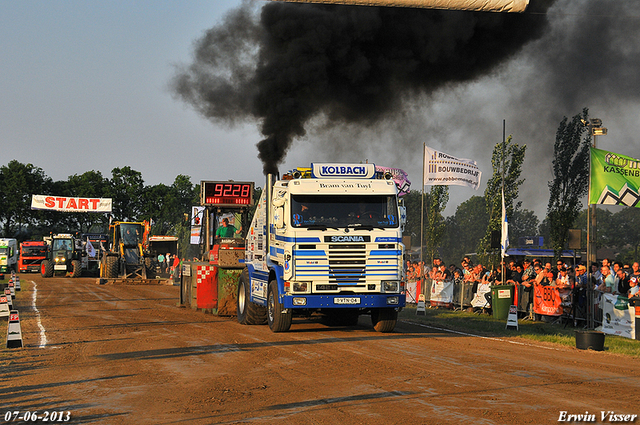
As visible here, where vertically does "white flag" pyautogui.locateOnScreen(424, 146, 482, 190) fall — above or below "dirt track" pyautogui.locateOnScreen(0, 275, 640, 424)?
above

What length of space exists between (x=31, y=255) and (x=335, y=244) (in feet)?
149

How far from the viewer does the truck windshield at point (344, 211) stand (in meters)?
14.0

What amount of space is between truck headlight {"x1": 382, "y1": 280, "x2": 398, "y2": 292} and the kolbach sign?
167 feet

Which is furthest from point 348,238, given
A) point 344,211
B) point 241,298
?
point 241,298

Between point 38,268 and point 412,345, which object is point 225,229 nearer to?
point 412,345

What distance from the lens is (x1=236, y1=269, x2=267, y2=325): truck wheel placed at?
1622cm

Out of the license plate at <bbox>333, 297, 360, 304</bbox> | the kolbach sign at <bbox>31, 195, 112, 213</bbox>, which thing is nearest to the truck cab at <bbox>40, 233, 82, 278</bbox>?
the kolbach sign at <bbox>31, 195, 112, 213</bbox>

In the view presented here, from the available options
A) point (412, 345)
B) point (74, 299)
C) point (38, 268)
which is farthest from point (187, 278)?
point (38, 268)

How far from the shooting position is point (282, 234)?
14203mm

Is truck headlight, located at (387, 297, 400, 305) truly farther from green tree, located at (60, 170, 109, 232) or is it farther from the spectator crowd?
green tree, located at (60, 170, 109, 232)

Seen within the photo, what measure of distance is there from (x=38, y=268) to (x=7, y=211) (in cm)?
2918

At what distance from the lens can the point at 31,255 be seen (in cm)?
5238

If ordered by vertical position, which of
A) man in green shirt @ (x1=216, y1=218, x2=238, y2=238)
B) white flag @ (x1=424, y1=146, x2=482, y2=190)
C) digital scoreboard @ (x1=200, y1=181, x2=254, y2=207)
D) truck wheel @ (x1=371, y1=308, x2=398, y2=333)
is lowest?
truck wheel @ (x1=371, y1=308, x2=398, y2=333)

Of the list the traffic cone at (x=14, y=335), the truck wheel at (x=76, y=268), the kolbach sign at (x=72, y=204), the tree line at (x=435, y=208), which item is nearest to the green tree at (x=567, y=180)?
the tree line at (x=435, y=208)
